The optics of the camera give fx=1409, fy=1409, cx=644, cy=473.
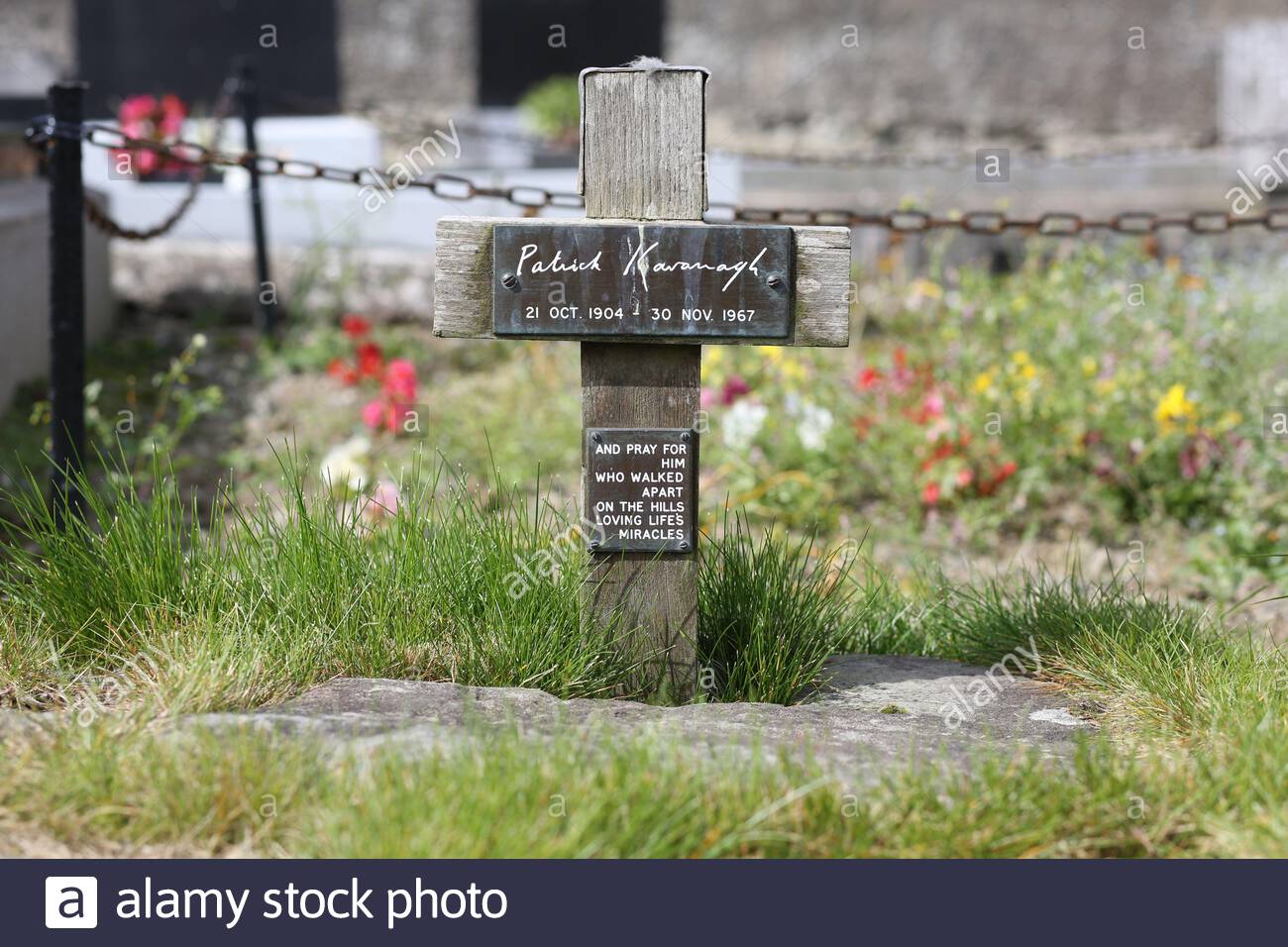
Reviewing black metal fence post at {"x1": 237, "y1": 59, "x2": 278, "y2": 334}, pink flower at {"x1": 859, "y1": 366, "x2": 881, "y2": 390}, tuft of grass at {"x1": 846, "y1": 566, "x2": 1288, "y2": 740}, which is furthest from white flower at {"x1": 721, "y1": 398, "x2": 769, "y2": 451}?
black metal fence post at {"x1": 237, "y1": 59, "x2": 278, "y2": 334}

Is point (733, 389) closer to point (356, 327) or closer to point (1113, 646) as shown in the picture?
point (356, 327)

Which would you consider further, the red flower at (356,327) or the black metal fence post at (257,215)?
the black metal fence post at (257,215)

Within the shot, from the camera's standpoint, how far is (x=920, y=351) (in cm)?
678

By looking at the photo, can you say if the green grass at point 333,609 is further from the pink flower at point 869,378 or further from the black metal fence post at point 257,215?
the black metal fence post at point 257,215

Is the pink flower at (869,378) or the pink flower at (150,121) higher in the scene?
the pink flower at (150,121)

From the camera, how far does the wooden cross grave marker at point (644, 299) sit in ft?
9.93

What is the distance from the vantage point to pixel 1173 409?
532cm

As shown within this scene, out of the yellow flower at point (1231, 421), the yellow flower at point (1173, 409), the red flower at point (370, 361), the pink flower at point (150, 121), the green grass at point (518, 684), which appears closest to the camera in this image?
the green grass at point (518, 684)

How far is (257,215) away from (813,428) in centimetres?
361

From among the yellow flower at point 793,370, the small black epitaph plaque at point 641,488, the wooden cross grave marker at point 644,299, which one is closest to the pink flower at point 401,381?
the yellow flower at point 793,370

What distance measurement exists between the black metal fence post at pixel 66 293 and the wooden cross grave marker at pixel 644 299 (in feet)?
4.94

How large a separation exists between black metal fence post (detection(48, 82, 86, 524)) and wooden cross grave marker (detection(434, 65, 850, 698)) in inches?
59.3

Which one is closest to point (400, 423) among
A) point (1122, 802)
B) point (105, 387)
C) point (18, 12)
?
point (105, 387)

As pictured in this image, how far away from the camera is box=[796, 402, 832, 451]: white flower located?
5.79 metres
